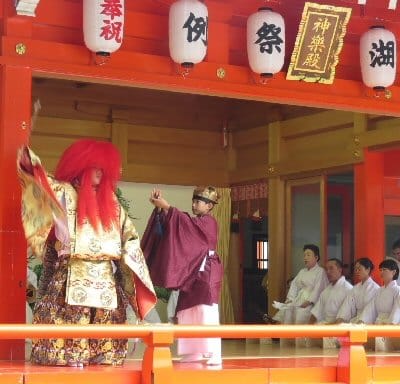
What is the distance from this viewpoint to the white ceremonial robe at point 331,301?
10430 millimetres

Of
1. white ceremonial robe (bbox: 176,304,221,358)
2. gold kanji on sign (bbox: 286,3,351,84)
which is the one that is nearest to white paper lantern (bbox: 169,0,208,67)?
gold kanji on sign (bbox: 286,3,351,84)

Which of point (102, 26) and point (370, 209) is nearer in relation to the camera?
point (102, 26)

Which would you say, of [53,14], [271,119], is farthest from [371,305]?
[53,14]

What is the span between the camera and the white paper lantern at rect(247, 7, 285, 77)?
7426 millimetres

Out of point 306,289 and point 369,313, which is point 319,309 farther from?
point 369,313

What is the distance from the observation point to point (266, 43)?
7.44 meters

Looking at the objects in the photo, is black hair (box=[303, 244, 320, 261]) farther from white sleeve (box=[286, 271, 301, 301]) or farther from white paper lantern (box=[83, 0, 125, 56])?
white paper lantern (box=[83, 0, 125, 56])

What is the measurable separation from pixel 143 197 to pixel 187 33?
5484 millimetres

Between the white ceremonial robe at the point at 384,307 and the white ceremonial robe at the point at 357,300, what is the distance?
94 mm

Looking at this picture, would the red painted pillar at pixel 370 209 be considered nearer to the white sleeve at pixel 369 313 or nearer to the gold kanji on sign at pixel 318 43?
→ the white sleeve at pixel 369 313

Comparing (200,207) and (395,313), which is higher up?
(200,207)

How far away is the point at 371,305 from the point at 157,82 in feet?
13.7

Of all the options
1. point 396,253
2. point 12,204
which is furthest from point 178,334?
point 396,253

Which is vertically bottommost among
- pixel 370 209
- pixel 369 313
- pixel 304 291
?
pixel 369 313
